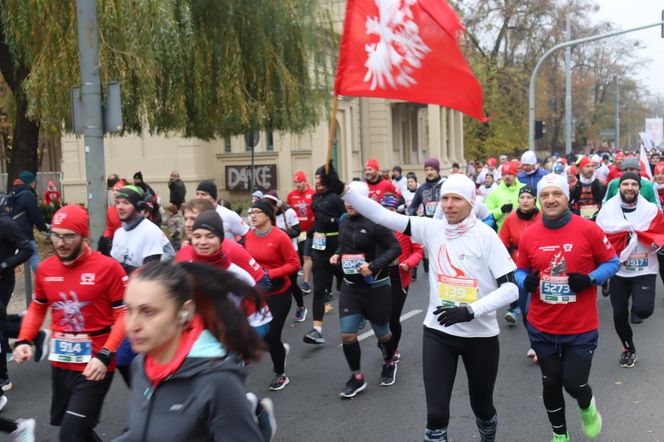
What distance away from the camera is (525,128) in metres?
43.8

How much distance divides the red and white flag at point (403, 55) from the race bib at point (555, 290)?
113 cm

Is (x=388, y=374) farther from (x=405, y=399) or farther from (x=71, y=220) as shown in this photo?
(x=71, y=220)

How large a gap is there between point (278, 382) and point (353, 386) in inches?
28.8

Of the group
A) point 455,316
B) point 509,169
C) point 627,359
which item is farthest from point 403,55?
point 509,169

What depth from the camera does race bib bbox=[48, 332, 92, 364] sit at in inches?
162

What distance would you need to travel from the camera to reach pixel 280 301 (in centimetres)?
613

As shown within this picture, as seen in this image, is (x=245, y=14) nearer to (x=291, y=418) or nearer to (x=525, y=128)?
(x=291, y=418)

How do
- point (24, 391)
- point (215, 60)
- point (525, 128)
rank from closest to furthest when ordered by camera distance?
point (24, 391) → point (215, 60) → point (525, 128)

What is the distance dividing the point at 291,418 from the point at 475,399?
1826mm

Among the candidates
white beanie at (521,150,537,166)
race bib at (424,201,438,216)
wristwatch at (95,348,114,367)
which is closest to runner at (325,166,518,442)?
wristwatch at (95,348,114,367)

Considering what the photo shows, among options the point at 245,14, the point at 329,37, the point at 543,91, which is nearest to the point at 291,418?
the point at 245,14

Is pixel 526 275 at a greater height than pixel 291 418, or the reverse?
pixel 526 275

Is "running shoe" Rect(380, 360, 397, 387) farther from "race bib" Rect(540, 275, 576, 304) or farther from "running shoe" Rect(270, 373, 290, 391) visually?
"race bib" Rect(540, 275, 576, 304)

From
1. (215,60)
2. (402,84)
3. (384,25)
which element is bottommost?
(402,84)
